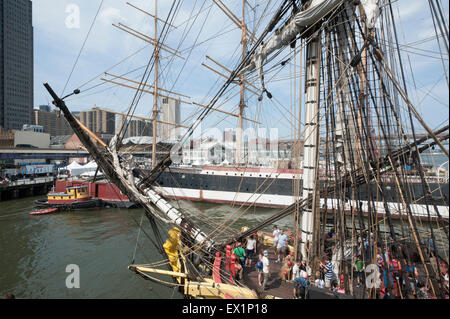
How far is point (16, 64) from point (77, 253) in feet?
349

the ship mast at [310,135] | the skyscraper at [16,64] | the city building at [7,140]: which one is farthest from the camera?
the skyscraper at [16,64]

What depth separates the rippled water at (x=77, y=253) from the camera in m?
8.29

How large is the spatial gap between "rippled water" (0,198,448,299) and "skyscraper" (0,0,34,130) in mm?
88003

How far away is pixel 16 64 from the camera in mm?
85125

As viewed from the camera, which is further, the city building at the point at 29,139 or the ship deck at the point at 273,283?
the city building at the point at 29,139

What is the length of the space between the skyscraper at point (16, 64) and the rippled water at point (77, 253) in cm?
8800

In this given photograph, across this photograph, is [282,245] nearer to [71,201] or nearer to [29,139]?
[71,201]

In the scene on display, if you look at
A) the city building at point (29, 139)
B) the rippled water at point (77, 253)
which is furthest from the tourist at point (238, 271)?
the city building at point (29, 139)

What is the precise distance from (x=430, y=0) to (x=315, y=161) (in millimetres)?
3522

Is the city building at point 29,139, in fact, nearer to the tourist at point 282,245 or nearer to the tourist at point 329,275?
the tourist at point 282,245

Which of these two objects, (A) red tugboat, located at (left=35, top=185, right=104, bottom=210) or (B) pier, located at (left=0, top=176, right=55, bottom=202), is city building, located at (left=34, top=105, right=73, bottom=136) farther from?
(A) red tugboat, located at (left=35, top=185, right=104, bottom=210)

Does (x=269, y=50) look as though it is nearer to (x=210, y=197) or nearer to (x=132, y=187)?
(x=132, y=187)

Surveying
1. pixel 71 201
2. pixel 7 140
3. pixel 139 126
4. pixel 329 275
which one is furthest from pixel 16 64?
pixel 329 275

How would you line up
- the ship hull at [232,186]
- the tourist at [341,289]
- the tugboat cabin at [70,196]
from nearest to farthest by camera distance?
the tourist at [341,289]
the tugboat cabin at [70,196]
the ship hull at [232,186]
